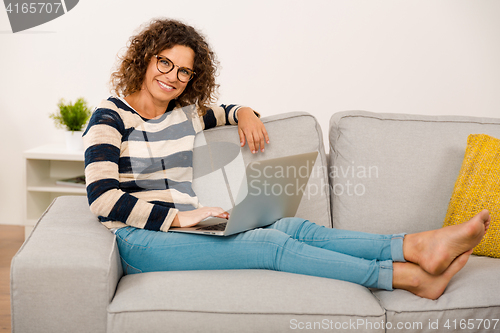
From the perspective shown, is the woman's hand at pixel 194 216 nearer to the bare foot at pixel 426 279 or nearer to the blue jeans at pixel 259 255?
→ the blue jeans at pixel 259 255

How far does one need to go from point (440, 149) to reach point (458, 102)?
1.30 m

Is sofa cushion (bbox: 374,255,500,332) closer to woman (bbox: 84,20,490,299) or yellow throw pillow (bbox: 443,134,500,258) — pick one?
woman (bbox: 84,20,490,299)

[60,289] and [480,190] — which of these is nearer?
[60,289]

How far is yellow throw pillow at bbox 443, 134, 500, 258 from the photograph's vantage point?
57.9 inches

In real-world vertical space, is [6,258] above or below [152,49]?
below

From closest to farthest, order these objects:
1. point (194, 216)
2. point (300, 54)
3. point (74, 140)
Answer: point (194, 216) → point (74, 140) → point (300, 54)

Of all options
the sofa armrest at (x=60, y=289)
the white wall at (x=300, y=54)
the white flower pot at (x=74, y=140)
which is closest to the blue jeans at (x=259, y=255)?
the sofa armrest at (x=60, y=289)

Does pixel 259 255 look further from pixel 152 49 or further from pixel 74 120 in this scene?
pixel 74 120

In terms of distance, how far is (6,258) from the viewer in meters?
2.31

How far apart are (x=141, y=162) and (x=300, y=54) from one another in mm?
1690

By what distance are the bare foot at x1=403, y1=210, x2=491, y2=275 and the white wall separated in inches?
67.1

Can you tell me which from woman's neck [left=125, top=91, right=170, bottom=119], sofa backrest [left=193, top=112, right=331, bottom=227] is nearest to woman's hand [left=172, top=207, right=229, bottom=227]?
sofa backrest [left=193, top=112, right=331, bottom=227]

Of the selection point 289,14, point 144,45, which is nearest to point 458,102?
point 289,14

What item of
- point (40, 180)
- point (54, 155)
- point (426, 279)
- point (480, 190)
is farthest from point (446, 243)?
point (40, 180)
